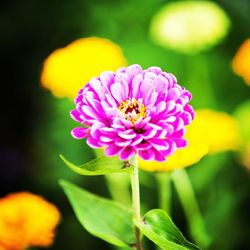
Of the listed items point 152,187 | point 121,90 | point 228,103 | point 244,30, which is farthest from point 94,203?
point 244,30

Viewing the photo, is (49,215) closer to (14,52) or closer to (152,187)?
(152,187)

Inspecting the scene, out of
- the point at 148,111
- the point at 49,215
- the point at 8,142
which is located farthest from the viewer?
the point at 8,142

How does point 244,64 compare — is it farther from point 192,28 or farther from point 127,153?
point 127,153

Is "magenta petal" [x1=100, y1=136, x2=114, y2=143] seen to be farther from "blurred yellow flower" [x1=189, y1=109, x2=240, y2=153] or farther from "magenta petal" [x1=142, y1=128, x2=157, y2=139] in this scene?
"blurred yellow flower" [x1=189, y1=109, x2=240, y2=153]

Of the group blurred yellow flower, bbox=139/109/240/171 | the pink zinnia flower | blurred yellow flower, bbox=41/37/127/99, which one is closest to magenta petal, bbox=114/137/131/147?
the pink zinnia flower

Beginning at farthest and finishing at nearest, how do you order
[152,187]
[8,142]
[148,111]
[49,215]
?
[8,142] → [152,187] → [49,215] → [148,111]
